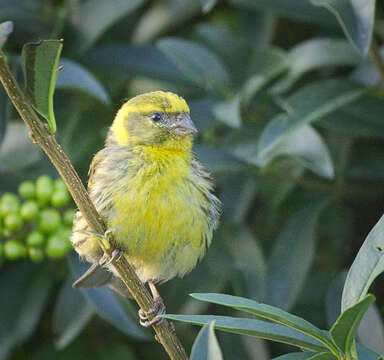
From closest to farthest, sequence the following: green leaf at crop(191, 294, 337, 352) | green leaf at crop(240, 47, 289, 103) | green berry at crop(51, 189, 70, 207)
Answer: green leaf at crop(191, 294, 337, 352)
green berry at crop(51, 189, 70, 207)
green leaf at crop(240, 47, 289, 103)

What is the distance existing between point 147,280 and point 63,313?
1.88 ft

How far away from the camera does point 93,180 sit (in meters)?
2.90

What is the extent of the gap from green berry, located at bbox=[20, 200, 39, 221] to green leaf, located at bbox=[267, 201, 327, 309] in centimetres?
111

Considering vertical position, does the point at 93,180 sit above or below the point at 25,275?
above

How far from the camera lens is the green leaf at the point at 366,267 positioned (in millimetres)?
1869

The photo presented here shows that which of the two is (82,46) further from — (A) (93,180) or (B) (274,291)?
(B) (274,291)

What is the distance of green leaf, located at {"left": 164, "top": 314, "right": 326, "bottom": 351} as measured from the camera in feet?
5.80

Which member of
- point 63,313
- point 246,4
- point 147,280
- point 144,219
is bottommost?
point 63,313

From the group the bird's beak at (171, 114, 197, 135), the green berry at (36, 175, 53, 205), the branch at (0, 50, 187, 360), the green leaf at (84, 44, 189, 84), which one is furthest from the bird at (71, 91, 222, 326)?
the green leaf at (84, 44, 189, 84)

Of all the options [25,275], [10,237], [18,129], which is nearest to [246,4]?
[18,129]

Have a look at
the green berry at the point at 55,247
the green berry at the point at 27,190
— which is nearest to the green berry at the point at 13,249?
the green berry at the point at 55,247

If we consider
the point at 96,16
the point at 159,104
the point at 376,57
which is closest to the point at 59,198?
the point at 159,104

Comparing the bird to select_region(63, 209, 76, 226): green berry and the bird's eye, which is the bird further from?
select_region(63, 209, 76, 226): green berry

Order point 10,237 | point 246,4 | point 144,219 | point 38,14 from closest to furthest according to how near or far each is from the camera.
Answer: point 144,219
point 10,237
point 246,4
point 38,14
